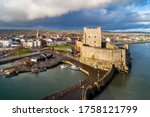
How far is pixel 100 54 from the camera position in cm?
1908

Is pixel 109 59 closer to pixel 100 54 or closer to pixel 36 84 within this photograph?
Answer: pixel 100 54

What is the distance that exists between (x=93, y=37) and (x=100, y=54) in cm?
345

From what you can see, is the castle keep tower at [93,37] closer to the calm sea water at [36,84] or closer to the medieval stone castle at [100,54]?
the medieval stone castle at [100,54]

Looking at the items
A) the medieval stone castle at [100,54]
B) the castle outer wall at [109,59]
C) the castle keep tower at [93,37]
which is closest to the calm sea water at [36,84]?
the castle outer wall at [109,59]

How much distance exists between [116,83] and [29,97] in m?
5.50

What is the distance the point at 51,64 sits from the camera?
65.5 ft

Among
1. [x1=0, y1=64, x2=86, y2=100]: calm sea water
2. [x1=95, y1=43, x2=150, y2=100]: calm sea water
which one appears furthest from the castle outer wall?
[x1=0, y1=64, x2=86, y2=100]: calm sea water

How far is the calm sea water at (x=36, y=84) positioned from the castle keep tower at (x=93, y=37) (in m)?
5.26

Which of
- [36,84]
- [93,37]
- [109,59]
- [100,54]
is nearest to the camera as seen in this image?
[36,84]

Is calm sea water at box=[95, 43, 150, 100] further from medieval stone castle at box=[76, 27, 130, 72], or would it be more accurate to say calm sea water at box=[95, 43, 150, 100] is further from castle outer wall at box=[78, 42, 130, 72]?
medieval stone castle at box=[76, 27, 130, 72]

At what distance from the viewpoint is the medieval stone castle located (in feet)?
58.2

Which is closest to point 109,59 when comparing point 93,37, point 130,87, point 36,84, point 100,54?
point 100,54

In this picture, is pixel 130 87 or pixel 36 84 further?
pixel 36 84

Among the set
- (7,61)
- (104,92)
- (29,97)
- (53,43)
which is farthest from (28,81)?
(53,43)
